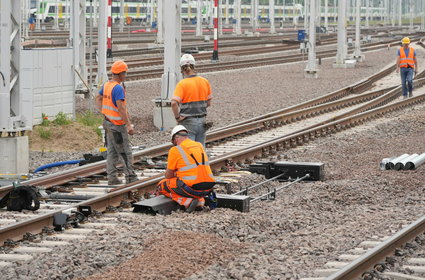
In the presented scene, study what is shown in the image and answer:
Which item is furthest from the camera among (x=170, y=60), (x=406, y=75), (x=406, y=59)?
(x=406, y=75)

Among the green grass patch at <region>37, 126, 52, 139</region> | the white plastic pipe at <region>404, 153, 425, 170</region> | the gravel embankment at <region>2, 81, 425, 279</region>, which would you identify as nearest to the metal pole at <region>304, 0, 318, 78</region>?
the green grass patch at <region>37, 126, 52, 139</region>

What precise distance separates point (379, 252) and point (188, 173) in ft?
9.97

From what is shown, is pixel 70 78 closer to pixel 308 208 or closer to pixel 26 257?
pixel 308 208

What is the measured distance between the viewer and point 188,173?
11.4m

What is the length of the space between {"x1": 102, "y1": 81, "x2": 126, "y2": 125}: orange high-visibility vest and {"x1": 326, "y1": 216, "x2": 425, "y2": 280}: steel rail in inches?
175

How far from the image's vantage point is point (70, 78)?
71.7 feet

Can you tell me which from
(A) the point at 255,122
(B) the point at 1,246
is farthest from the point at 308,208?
(A) the point at 255,122

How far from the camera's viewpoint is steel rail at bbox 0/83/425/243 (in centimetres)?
1043

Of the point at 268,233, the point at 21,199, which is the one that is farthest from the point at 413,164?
the point at 21,199

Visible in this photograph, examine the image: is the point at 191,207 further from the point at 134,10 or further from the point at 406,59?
the point at 134,10

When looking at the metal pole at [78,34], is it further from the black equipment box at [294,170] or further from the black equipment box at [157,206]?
the black equipment box at [157,206]

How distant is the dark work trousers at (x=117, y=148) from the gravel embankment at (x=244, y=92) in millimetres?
2761

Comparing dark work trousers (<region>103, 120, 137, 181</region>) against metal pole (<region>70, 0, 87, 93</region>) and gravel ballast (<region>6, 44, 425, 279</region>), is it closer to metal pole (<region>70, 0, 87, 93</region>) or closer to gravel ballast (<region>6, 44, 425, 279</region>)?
gravel ballast (<region>6, 44, 425, 279</region>)

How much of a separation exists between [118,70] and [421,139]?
8.83m
